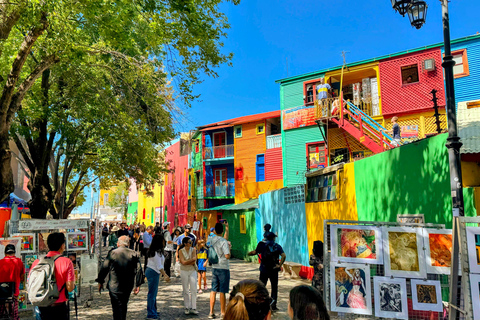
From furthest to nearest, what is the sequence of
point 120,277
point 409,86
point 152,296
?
point 409,86, point 152,296, point 120,277

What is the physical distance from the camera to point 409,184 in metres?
7.72

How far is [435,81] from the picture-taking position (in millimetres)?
17672

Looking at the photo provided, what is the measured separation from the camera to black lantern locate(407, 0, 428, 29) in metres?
6.39

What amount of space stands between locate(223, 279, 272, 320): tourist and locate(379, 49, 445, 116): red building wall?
17.2 metres

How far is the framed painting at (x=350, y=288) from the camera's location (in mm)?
4789

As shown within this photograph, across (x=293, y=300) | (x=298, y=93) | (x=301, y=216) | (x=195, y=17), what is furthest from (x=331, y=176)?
(x=298, y=93)

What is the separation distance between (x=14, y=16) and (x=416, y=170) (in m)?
8.37

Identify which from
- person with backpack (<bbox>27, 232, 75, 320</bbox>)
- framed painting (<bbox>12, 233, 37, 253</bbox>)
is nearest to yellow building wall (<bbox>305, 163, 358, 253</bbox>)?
person with backpack (<bbox>27, 232, 75, 320</bbox>)

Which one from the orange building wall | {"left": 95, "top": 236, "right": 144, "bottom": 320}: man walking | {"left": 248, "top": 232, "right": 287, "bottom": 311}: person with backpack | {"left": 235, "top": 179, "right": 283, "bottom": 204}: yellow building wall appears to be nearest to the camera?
{"left": 95, "top": 236, "right": 144, "bottom": 320}: man walking

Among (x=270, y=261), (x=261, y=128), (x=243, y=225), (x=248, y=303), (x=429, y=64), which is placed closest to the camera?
(x=248, y=303)

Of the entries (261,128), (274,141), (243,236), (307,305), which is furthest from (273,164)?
(307,305)

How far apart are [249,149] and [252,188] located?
10.1ft

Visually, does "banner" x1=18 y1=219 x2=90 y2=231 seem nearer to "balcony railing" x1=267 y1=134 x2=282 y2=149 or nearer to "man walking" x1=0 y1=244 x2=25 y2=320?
"man walking" x1=0 y1=244 x2=25 y2=320

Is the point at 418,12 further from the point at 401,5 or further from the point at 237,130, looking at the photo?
the point at 237,130
